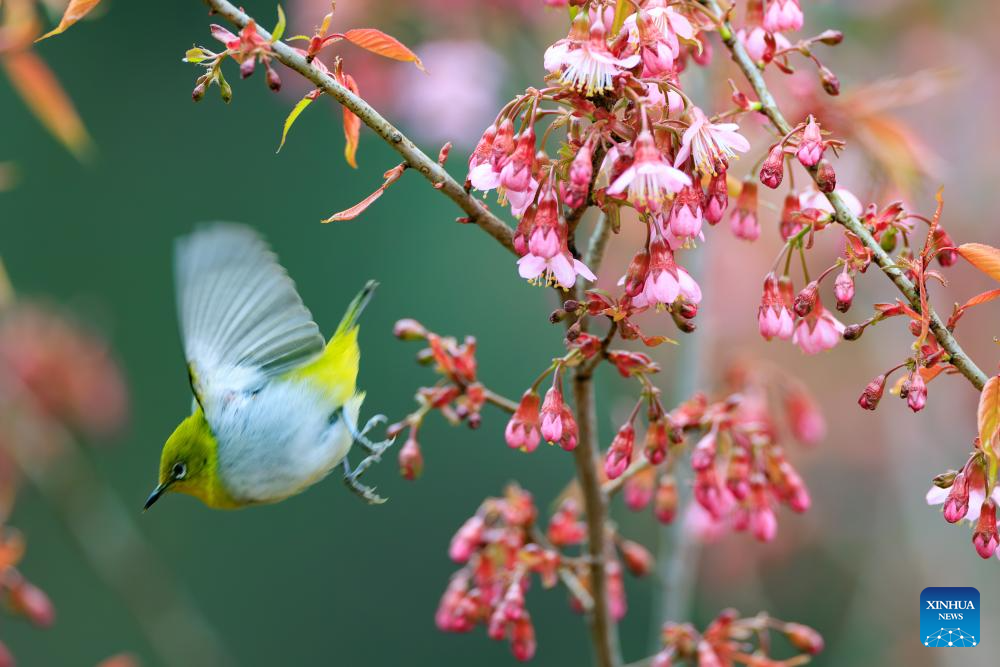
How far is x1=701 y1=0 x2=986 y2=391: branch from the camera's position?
119cm

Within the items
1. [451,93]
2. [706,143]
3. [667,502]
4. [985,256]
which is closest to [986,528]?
[985,256]

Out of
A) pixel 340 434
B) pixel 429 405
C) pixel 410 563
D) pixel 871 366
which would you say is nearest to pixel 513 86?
pixel 871 366

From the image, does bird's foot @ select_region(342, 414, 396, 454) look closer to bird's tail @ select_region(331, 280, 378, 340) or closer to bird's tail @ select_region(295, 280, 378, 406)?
bird's tail @ select_region(295, 280, 378, 406)

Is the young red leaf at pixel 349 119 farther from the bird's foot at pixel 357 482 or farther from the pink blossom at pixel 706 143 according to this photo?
the bird's foot at pixel 357 482

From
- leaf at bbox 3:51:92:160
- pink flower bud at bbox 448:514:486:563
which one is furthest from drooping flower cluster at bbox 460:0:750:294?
leaf at bbox 3:51:92:160

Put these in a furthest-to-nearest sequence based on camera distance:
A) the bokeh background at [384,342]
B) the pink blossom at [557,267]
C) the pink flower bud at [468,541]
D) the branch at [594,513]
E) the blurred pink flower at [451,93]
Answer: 1. the blurred pink flower at [451,93]
2. the bokeh background at [384,342]
3. the pink flower bud at [468,541]
4. the branch at [594,513]
5. the pink blossom at [557,267]

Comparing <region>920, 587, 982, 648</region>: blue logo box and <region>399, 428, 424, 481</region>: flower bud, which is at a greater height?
<region>399, 428, 424, 481</region>: flower bud

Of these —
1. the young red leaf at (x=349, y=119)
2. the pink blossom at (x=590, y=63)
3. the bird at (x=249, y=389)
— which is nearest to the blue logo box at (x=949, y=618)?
the bird at (x=249, y=389)

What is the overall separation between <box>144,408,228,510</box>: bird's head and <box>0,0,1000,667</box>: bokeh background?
200cm

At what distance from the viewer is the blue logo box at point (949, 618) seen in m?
1.70

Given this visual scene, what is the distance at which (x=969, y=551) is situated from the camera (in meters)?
2.91

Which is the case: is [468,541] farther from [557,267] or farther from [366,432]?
[557,267]

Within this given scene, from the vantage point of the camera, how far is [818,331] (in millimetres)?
1413

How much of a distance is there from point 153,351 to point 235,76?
1510mm
